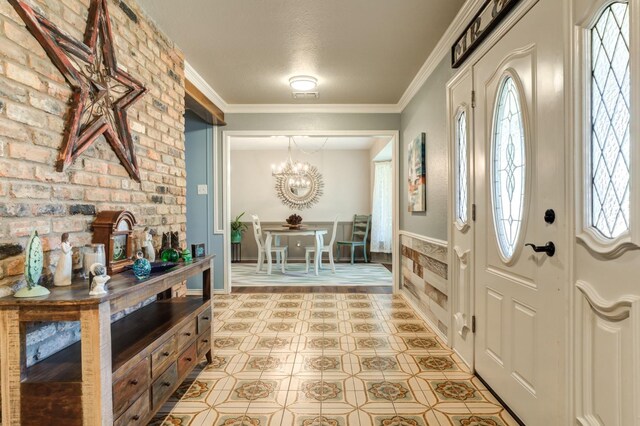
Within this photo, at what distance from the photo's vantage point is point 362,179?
7816mm

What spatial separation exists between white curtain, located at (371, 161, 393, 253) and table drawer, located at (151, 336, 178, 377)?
5.78m

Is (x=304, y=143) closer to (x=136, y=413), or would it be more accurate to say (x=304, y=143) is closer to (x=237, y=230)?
(x=237, y=230)

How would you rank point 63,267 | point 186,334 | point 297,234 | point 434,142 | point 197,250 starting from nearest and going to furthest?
1. point 63,267
2. point 186,334
3. point 197,250
4. point 434,142
5. point 297,234

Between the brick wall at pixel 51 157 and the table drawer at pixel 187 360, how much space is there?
573 millimetres

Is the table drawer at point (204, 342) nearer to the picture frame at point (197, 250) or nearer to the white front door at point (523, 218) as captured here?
the picture frame at point (197, 250)

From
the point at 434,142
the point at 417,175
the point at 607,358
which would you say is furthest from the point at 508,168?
the point at 417,175

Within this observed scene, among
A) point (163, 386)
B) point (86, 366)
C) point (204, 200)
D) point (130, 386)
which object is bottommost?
point (163, 386)

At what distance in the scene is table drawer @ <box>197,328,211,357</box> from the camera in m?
2.27

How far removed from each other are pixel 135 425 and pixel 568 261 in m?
1.94

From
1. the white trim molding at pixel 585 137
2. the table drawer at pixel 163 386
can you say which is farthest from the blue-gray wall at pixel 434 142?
the table drawer at pixel 163 386

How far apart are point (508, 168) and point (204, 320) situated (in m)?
2.09

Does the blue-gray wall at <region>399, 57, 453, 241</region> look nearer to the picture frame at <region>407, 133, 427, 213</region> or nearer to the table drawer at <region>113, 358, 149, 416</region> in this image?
the picture frame at <region>407, 133, 427, 213</region>

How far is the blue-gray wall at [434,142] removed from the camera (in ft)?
9.57

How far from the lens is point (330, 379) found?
2254 mm
